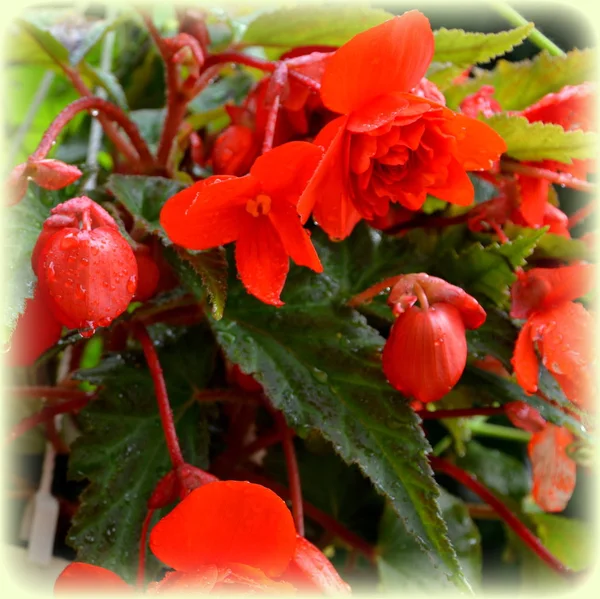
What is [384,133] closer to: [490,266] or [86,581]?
[490,266]

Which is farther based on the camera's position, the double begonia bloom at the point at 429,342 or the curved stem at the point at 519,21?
the curved stem at the point at 519,21

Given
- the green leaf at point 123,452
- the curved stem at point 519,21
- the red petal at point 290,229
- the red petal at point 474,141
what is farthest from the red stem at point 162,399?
the curved stem at point 519,21

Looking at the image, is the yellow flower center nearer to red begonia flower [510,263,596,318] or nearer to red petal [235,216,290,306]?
red petal [235,216,290,306]

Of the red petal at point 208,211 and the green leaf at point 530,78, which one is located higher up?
the green leaf at point 530,78

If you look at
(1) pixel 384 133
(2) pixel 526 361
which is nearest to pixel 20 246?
(1) pixel 384 133

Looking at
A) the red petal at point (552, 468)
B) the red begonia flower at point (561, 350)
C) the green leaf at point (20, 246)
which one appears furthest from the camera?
the red petal at point (552, 468)

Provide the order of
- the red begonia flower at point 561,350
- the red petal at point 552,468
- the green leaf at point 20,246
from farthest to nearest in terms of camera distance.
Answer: the red petal at point 552,468 < the red begonia flower at point 561,350 < the green leaf at point 20,246

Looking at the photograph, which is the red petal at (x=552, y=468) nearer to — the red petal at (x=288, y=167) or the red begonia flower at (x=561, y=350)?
the red begonia flower at (x=561, y=350)
